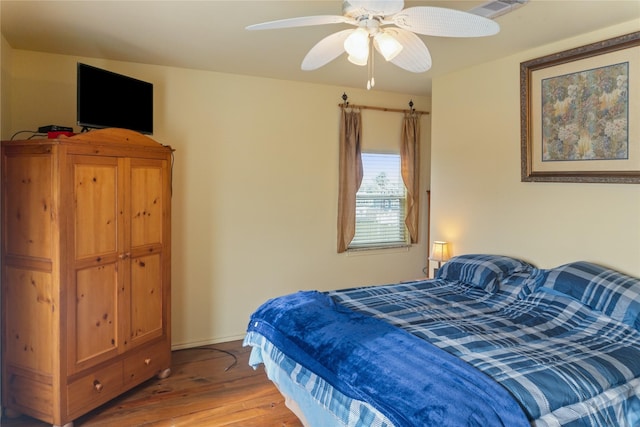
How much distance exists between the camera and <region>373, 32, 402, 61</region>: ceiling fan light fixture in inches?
78.0

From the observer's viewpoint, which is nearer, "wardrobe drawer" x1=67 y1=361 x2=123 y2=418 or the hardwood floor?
"wardrobe drawer" x1=67 y1=361 x2=123 y2=418

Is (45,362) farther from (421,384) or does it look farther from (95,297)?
(421,384)

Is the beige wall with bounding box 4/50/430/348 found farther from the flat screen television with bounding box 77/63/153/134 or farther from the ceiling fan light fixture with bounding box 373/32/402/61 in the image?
the ceiling fan light fixture with bounding box 373/32/402/61

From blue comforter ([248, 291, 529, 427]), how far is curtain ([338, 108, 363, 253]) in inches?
75.7

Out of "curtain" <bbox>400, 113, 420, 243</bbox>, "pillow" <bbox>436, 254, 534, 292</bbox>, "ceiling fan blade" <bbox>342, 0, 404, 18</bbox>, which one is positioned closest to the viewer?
"ceiling fan blade" <bbox>342, 0, 404, 18</bbox>

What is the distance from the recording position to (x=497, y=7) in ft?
7.86

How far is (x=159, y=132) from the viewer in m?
3.71

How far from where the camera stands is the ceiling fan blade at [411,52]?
2043 millimetres

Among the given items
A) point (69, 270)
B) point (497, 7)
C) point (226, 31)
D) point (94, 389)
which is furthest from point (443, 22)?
point (94, 389)

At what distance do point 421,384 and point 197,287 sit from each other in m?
2.68

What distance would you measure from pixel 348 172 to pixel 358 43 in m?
2.56

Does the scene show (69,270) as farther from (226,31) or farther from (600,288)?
(600,288)

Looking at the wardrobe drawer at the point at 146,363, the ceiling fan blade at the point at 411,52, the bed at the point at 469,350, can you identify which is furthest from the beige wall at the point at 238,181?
the ceiling fan blade at the point at 411,52

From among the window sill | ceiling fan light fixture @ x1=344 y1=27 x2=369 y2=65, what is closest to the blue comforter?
ceiling fan light fixture @ x1=344 y1=27 x2=369 y2=65
